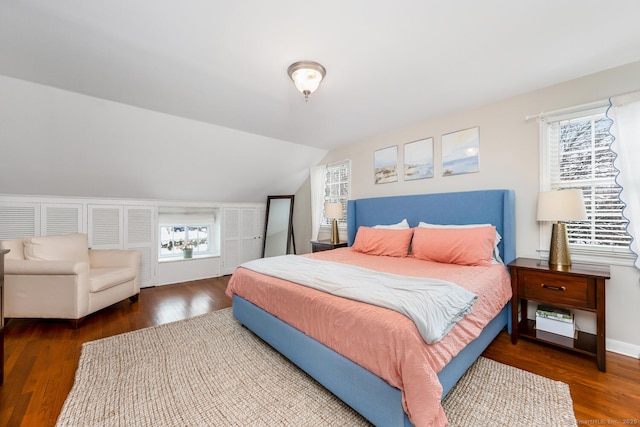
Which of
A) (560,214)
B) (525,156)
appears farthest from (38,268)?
(525,156)

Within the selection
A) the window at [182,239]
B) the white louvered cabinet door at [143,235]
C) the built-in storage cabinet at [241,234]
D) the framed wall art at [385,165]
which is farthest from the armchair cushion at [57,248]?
the framed wall art at [385,165]

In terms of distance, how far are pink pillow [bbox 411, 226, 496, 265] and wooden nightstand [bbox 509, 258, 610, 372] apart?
0.26 metres

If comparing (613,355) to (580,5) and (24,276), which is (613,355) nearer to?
(580,5)

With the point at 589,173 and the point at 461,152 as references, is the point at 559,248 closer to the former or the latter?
the point at 589,173

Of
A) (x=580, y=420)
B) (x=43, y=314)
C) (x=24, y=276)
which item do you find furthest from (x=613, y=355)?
(x=24, y=276)

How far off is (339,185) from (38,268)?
385cm

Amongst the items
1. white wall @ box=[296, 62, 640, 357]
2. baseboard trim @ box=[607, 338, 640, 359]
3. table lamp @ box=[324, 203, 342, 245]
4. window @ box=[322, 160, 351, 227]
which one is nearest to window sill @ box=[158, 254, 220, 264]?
window @ box=[322, 160, 351, 227]

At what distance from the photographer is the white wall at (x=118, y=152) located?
2.66 meters

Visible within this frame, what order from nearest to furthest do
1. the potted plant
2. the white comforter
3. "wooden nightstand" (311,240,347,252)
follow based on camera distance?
the white comforter → "wooden nightstand" (311,240,347,252) → the potted plant

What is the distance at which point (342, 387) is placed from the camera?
1.50 metres

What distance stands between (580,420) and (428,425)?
1027 millimetres

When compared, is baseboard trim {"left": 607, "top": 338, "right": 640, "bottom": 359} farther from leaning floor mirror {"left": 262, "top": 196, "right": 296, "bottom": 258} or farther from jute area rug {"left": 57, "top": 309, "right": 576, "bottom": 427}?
leaning floor mirror {"left": 262, "top": 196, "right": 296, "bottom": 258}

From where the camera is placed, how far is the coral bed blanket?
117 cm

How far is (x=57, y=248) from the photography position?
Answer: 3080 millimetres
